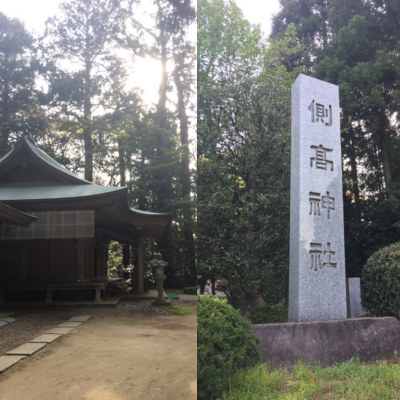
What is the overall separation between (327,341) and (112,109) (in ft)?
9.38

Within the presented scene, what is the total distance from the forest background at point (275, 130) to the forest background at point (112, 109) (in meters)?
3.63

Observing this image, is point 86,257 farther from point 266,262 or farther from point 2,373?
point 266,262

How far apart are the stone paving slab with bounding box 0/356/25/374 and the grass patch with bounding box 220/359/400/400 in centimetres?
173

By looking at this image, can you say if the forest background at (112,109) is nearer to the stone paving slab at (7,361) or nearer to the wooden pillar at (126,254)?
the wooden pillar at (126,254)

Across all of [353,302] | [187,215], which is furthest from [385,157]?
[187,215]

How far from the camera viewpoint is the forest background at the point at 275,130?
4891mm

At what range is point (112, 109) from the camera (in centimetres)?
101

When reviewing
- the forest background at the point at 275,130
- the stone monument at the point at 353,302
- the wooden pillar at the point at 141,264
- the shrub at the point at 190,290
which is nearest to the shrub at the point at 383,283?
the forest background at the point at 275,130

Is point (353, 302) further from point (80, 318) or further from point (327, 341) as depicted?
point (80, 318)

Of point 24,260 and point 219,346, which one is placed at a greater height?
point 24,260

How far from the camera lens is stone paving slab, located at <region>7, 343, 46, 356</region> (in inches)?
30.5

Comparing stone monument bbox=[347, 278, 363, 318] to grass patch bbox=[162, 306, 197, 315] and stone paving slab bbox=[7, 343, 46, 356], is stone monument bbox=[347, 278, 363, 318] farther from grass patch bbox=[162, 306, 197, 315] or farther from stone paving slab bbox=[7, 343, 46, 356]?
stone paving slab bbox=[7, 343, 46, 356]

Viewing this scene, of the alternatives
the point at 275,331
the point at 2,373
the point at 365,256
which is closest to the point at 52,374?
the point at 2,373

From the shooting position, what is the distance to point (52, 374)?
782 mm
